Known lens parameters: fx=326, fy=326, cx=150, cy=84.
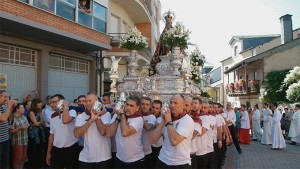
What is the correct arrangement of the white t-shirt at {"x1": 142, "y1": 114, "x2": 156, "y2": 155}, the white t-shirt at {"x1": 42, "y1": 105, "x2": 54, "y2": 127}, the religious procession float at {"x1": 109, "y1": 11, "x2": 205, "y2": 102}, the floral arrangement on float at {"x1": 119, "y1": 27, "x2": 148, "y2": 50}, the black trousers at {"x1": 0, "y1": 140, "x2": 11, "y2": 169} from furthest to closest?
the floral arrangement on float at {"x1": 119, "y1": 27, "x2": 148, "y2": 50} < the religious procession float at {"x1": 109, "y1": 11, "x2": 205, "y2": 102} < the white t-shirt at {"x1": 42, "y1": 105, "x2": 54, "y2": 127} < the black trousers at {"x1": 0, "y1": 140, "x2": 11, "y2": 169} < the white t-shirt at {"x1": 142, "y1": 114, "x2": 156, "y2": 155}

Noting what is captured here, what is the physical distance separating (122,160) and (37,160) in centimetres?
393

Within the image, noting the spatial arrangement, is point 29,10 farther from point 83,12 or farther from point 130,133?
point 130,133

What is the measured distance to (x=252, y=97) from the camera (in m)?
32.6

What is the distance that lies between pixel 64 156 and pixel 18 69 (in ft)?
25.4

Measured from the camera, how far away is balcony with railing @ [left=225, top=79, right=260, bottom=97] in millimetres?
30219

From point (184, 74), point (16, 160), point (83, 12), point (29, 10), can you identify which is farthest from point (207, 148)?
point (83, 12)

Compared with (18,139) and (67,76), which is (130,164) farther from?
(67,76)

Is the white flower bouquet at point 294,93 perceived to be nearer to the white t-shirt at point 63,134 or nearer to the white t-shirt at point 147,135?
the white t-shirt at point 147,135

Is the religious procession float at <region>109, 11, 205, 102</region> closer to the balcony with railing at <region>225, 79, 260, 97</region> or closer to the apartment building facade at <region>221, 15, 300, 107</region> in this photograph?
the apartment building facade at <region>221, 15, 300, 107</region>

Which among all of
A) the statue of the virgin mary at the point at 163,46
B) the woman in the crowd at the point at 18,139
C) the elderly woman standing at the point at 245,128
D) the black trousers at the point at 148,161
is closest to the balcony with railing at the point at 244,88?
the elderly woman standing at the point at 245,128

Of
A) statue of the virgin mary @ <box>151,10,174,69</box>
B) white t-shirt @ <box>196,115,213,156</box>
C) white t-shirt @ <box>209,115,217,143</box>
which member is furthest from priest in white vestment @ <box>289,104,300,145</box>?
white t-shirt @ <box>196,115,213,156</box>

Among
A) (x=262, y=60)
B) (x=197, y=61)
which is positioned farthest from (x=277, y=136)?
(x=262, y=60)

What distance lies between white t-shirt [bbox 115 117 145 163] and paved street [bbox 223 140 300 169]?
16.7 ft

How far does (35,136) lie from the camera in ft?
25.0
